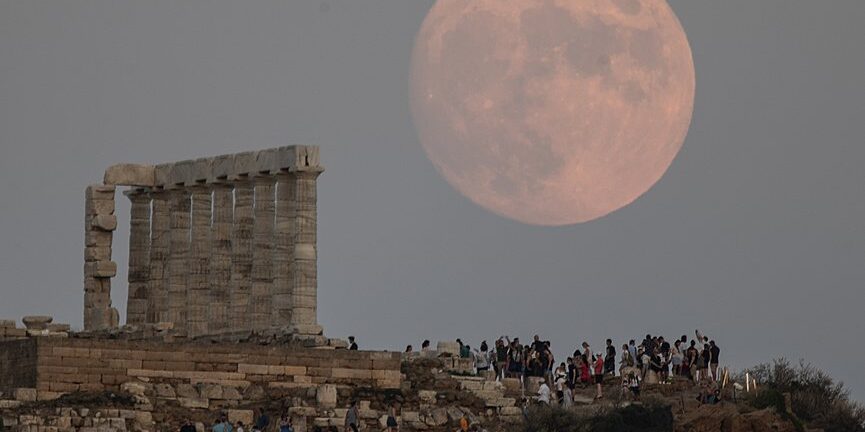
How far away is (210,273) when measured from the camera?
9650 centimetres

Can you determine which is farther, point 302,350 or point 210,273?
point 210,273

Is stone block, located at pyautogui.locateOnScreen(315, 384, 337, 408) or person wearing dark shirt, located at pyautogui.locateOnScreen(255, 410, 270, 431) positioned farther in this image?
stone block, located at pyautogui.locateOnScreen(315, 384, 337, 408)

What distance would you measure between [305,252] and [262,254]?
226 centimetres

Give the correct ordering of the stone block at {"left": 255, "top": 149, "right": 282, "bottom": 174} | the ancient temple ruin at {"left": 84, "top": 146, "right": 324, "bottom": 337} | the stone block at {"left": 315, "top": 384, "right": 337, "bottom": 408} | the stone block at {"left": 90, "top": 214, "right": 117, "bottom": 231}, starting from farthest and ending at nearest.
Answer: the stone block at {"left": 90, "top": 214, "right": 117, "bottom": 231} → the stone block at {"left": 255, "top": 149, "right": 282, "bottom": 174} → the ancient temple ruin at {"left": 84, "top": 146, "right": 324, "bottom": 337} → the stone block at {"left": 315, "top": 384, "right": 337, "bottom": 408}

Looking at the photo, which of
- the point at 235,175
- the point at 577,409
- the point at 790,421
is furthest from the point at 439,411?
the point at 235,175

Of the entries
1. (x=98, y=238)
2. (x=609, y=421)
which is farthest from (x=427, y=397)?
(x=98, y=238)

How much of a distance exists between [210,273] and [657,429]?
20.8 meters

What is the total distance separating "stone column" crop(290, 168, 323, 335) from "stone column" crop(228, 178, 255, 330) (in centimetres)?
288

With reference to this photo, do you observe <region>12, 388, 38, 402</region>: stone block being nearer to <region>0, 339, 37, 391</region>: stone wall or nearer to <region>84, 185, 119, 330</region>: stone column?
<region>0, 339, 37, 391</region>: stone wall

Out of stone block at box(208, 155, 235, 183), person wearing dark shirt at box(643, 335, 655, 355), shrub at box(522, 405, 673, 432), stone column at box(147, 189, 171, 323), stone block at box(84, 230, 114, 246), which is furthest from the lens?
stone block at box(84, 230, 114, 246)

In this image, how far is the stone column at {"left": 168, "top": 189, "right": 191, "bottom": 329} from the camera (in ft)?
321

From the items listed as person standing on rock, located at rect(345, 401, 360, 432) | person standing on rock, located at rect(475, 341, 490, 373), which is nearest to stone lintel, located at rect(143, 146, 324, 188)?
person standing on rock, located at rect(475, 341, 490, 373)

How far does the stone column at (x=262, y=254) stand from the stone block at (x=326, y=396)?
11202mm

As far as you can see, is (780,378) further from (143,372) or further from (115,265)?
(115,265)
